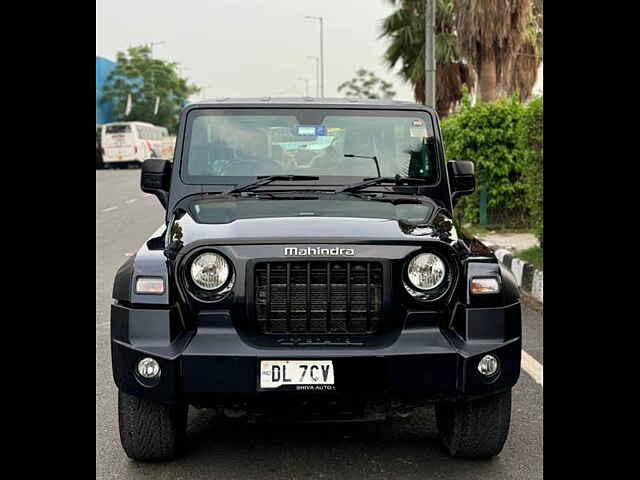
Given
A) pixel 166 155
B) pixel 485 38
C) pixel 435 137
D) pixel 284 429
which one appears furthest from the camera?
pixel 166 155

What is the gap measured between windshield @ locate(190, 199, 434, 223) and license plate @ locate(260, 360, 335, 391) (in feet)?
2.62

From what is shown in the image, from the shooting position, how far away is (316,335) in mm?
4188

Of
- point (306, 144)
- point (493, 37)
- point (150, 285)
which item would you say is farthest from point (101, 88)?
point (150, 285)

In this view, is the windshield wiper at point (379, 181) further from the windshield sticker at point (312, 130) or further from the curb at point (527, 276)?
the curb at point (527, 276)

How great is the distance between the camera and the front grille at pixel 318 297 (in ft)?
13.7

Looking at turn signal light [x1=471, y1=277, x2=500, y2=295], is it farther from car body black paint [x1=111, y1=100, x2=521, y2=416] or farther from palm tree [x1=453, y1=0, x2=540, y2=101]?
palm tree [x1=453, y1=0, x2=540, y2=101]

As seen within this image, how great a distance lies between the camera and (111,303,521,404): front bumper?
4039mm

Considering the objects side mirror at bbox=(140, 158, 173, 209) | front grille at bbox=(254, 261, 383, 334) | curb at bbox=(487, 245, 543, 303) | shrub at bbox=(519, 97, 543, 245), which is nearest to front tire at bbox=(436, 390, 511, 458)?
front grille at bbox=(254, 261, 383, 334)

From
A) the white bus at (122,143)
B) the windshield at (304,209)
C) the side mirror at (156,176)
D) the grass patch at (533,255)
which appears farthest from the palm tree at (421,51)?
the windshield at (304,209)
